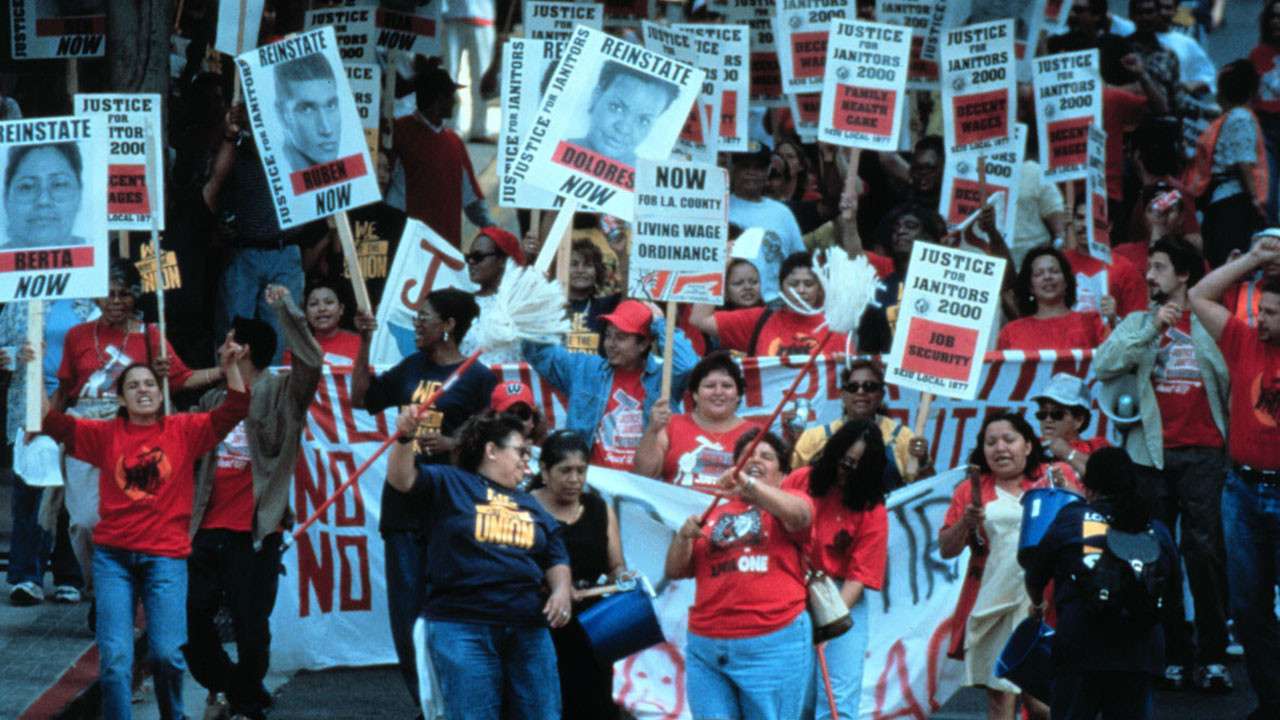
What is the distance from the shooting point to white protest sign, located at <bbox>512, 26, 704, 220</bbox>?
1119 cm

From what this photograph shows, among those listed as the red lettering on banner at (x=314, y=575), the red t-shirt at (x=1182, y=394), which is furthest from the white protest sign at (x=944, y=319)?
the red lettering on banner at (x=314, y=575)

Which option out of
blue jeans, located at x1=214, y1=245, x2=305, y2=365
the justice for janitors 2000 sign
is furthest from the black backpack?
blue jeans, located at x1=214, y1=245, x2=305, y2=365

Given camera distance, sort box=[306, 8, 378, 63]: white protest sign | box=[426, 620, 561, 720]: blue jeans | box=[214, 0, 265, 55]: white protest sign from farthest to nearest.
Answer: box=[306, 8, 378, 63]: white protest sign → box=[214, 0, 265, 55]: white protest sign → box=[426, 620, 561, 720]: blue jeans

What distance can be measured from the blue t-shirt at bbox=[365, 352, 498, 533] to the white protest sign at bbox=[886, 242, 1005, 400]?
6.73 feet

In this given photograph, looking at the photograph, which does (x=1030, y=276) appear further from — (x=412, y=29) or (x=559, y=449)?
(x=412, y=29)

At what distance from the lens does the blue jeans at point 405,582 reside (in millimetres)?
9562

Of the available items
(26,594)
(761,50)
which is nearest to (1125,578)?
(26,594)

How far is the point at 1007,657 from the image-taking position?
29.2 ft

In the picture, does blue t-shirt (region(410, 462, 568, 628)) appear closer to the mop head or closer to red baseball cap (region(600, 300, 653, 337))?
the mop head

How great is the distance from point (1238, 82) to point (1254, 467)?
5741mm

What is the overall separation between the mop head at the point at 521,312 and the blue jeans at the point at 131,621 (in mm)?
1901

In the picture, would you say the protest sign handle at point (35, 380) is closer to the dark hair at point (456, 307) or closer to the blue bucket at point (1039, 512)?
the dark hair at point (456, 307)

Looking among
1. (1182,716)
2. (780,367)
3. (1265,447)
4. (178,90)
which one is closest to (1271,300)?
(1265,447)

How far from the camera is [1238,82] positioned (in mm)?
14797
